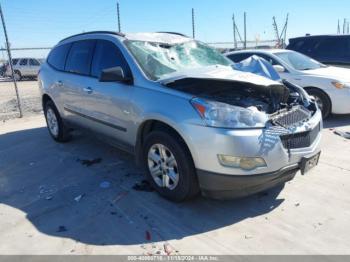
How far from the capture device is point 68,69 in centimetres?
582

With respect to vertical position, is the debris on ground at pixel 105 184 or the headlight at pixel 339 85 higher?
the headlight at pixel 339 85

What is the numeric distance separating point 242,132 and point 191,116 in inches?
20.3

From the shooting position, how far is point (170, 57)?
470 centimetres

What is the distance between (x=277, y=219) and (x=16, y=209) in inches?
112

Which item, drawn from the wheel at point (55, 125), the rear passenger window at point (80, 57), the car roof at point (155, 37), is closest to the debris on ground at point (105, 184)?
the rear passenger window at point (80, 57)

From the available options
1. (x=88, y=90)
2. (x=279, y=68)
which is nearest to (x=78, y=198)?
(x=88, y=90)

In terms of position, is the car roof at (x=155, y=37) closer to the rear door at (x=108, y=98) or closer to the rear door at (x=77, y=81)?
the rear door at (x=108, y=98)

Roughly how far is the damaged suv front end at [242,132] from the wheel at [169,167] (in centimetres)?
12

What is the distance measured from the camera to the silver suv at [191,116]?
11.1 feet

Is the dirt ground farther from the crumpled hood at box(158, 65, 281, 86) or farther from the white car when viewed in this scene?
the white car

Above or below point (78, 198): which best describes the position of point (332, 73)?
above

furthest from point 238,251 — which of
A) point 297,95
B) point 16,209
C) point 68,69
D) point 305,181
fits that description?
point 68,69

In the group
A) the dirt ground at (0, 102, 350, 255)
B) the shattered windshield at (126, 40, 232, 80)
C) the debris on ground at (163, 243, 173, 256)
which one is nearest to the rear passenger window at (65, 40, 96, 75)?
the shattered windshield at (126, 40, 232, 80)

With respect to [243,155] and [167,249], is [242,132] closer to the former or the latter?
[243,155]
